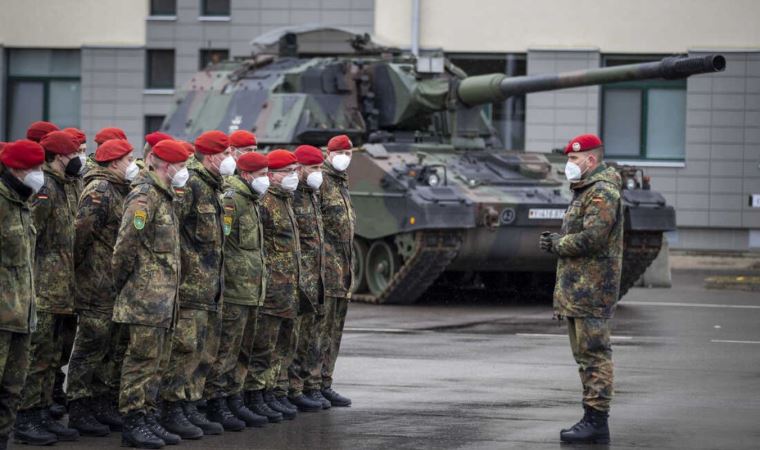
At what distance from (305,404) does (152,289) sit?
7.30ft

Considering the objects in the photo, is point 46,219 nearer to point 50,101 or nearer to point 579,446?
point 579,446

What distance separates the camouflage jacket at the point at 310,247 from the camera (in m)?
12.1

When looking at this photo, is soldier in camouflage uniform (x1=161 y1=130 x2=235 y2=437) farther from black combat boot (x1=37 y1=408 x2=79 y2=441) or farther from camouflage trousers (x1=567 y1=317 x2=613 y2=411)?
camouflage trousers (x1=567 y1=317 x2=613 y2=411)

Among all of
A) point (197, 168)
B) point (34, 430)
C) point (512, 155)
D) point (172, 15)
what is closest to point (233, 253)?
point (197, 168)

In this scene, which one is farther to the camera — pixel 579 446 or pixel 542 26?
pixel 542 26

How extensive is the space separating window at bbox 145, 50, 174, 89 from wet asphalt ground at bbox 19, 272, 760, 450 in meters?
14.1

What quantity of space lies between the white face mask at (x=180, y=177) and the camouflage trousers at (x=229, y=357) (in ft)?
3.27

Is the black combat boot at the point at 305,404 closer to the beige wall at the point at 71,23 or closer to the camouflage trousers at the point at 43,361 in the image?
the camouflage trousers at the point at 43,361

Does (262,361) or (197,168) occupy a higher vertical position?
(197,168)

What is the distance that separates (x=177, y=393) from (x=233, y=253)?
3.61 feet

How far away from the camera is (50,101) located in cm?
3525

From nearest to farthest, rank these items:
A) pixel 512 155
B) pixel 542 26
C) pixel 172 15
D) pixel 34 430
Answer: pixel 34 430 → pixel 512 155 → pixel 542 26 → pixel 172 15

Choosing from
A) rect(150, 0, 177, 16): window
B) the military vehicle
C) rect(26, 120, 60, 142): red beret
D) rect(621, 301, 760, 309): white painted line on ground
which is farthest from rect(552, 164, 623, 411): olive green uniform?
rect(150, 0, 177, 16): window

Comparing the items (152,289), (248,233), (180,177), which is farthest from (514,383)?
(152,289)
